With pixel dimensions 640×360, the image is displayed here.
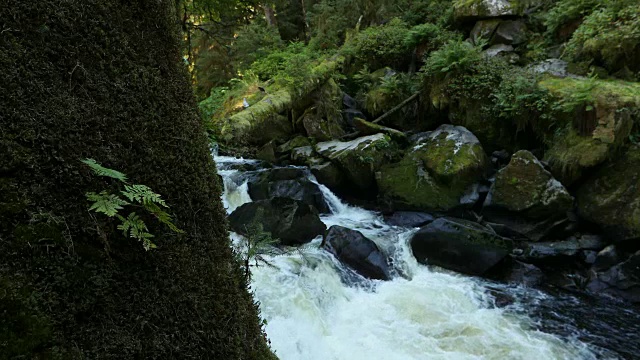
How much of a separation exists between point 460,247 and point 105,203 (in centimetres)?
751

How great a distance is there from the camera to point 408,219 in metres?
9.67

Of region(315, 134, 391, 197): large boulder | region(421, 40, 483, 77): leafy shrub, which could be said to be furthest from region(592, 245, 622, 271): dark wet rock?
region(421, 40, 483, 77): leafy shrub

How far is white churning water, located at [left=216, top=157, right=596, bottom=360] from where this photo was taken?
5.38m

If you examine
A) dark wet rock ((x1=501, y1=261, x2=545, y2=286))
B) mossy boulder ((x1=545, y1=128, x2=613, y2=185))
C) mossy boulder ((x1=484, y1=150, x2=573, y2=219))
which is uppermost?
mossy boulder ((x1=545, y1=128, x2=613, y2=185))

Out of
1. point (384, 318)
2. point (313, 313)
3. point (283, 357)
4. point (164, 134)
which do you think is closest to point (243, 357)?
point (164, 134)

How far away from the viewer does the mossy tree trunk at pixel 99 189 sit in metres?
1.23

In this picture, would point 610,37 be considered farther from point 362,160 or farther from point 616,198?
point 362,160

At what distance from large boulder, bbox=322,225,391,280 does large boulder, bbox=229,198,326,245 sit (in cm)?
57

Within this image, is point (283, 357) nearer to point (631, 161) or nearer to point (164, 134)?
point (164, 134)

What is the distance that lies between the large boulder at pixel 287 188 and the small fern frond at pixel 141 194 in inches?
332

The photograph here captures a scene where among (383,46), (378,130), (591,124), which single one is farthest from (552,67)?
(383,46)

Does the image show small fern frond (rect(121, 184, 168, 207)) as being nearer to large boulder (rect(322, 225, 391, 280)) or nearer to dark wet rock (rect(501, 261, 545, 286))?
large boulder (rect(322, 225, 391, 280))

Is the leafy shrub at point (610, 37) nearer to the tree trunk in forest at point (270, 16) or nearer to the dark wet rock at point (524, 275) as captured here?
the dark wet rock at point (524, 275)

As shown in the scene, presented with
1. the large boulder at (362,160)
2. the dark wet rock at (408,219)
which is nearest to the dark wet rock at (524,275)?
the dark wet rock at (408,219)
